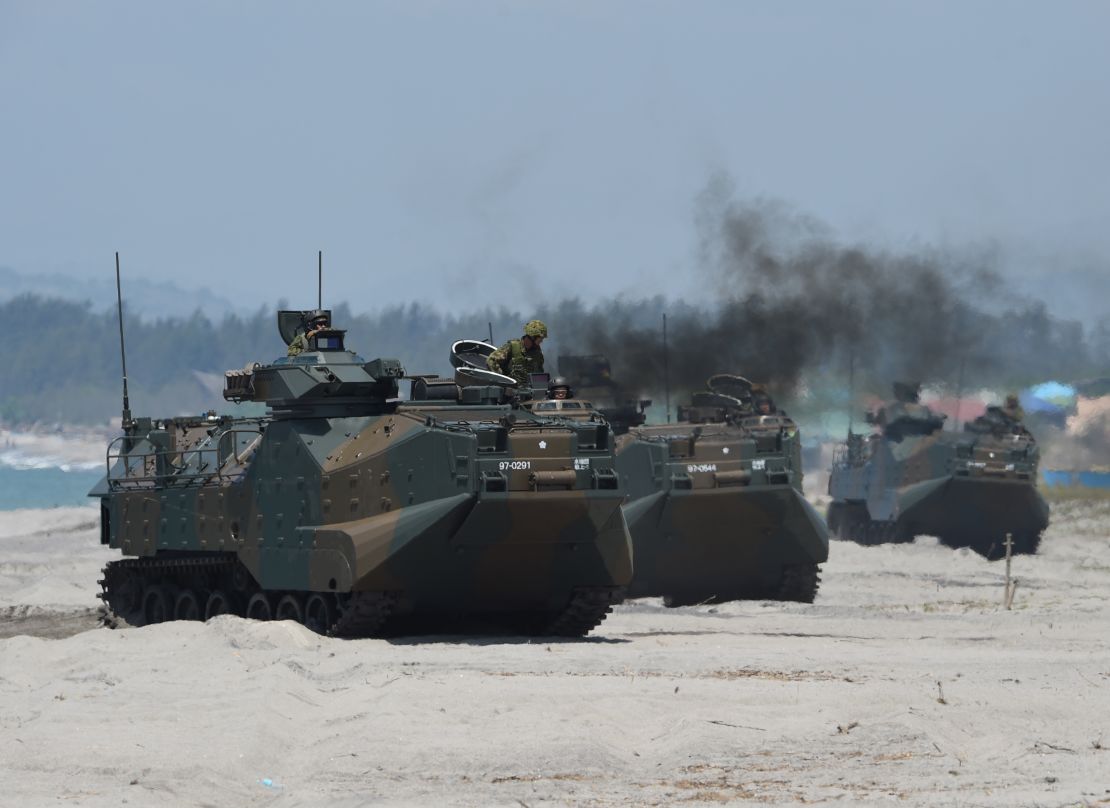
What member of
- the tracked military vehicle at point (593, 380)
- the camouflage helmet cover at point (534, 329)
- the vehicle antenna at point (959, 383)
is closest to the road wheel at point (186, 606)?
the camouflage helmet cover at point (534, 329)

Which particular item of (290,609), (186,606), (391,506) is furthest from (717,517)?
(391,506)

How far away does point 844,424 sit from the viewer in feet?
197

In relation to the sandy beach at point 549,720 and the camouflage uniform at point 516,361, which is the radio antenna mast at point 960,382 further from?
the sandy beach at point 549,720

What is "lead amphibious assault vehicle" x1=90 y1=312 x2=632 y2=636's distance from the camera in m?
22.9

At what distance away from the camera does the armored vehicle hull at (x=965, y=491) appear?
4697 cm

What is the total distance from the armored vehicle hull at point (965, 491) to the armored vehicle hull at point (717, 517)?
15106mm

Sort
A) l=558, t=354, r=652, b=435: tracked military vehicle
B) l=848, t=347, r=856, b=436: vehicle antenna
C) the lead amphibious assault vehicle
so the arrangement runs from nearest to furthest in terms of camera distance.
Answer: the lead amphibious assault vehicle → l=558, t=354, r=652, b=435: tracked military vehicle → l=848, t=347, r=856, b=436: vehicle antenna

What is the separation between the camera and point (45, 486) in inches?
4788

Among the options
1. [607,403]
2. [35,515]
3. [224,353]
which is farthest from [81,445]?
[607,403]

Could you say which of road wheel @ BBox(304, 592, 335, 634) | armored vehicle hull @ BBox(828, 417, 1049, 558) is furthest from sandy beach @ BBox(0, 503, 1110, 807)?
armored vehicle hull @ BBox(828, 417, 1049, 558)

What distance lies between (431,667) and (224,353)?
160 m

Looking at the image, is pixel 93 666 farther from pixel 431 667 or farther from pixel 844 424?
pixel 844 424

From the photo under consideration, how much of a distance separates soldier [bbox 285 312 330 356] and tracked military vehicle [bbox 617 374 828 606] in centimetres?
682

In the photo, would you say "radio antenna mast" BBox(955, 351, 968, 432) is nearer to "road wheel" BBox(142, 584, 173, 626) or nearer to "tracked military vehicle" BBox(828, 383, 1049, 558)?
"tracked military vehicle" BBox(828, 383, 1049, 558)
